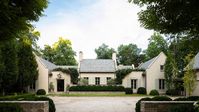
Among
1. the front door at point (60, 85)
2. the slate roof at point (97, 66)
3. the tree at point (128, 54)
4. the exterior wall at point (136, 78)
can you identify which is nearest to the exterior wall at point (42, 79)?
the front door at point (60, 85)

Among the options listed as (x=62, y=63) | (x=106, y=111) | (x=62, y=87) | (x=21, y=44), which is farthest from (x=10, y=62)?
(x=62, y=63)

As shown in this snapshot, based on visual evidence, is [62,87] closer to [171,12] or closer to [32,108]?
[32,108]

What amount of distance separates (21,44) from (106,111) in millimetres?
25134

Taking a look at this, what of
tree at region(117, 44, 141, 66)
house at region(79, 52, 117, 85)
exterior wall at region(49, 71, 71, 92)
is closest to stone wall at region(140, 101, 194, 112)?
exterior wall at region(49, 71, 71, 92)

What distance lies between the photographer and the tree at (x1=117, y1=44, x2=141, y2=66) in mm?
92500

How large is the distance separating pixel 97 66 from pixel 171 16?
45556mm

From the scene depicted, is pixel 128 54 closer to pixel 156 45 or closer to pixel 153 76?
pixel 156 45

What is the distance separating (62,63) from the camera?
8019cm

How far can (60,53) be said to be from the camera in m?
81.1

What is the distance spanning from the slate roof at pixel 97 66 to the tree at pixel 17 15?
1697 inches

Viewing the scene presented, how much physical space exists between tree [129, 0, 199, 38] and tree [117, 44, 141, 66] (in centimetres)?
7671

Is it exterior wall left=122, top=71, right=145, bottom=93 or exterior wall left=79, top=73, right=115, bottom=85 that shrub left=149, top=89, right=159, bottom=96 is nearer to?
exterior wall left=122, top=71, right=145, bottom=93

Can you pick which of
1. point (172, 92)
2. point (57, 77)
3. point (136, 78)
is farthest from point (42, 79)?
point (172, 92)

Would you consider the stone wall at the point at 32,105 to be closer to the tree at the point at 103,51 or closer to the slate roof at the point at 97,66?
the slate roof at the point at 97,66
